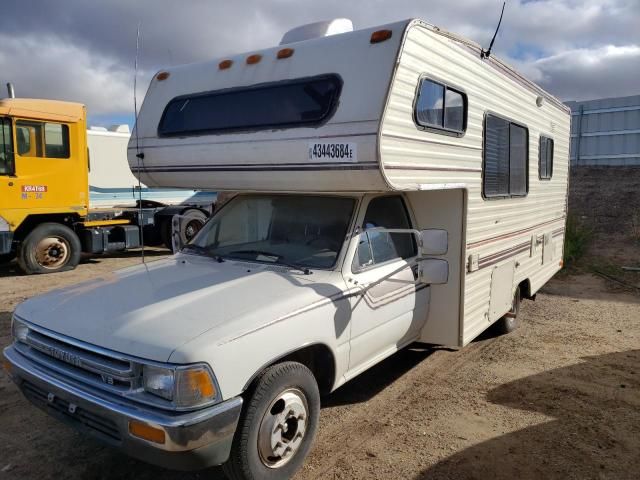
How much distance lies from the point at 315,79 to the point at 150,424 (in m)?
2.63

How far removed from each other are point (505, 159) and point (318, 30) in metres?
2.47

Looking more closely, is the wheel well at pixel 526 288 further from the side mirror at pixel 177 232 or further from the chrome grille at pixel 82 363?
the chrome grille at pixel 82 363

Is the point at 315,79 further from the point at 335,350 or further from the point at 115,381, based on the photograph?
the point at 115,381

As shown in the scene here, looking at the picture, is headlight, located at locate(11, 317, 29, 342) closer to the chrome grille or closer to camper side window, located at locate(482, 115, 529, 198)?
the chrome grille

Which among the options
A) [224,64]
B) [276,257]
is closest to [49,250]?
[224,64]

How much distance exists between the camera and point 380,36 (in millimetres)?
3758

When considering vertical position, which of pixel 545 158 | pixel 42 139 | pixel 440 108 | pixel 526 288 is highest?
pixel 42 139

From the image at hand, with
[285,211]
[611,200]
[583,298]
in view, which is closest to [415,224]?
[285,211]

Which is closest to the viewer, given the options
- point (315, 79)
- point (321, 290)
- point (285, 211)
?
point (321, 290)

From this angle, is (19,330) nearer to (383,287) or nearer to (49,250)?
(383,287)

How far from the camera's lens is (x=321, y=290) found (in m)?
3.54

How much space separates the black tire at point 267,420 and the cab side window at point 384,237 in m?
0.99

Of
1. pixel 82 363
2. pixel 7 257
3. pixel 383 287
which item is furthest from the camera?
pixel 7 257

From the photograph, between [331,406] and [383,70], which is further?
[331,406]
